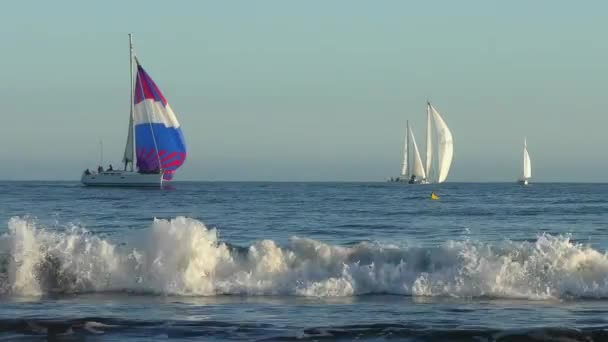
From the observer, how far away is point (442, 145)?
116m

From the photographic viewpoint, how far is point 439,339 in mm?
14797

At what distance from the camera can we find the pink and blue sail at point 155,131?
287 feet

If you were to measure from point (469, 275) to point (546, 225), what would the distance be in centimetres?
2088

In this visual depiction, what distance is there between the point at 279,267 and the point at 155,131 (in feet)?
222

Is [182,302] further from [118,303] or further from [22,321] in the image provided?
[22,321]

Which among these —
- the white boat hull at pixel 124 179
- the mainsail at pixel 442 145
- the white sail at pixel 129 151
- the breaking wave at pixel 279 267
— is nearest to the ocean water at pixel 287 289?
the breaking wave at pixel 279 267

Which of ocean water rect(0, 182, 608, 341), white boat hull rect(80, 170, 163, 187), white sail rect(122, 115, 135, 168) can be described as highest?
white sail rect(122, 115, 135, 168)

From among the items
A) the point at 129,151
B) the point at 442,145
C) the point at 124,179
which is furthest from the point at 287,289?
the point at 442,145

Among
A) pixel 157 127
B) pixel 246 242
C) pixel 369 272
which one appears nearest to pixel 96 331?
pixel 369 272

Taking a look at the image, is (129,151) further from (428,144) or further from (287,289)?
(287,289)

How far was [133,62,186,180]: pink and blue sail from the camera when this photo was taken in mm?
87375

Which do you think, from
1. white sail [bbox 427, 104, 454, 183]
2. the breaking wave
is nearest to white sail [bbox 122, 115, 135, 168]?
white sail [bbox 427, 104, 454, 183]

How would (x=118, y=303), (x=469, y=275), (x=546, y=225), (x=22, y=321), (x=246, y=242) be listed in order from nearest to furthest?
1. (x=22, y=321)
2. (x=118, y=303)
3. (x=469, y=275)
4. (x=246, y=242)
5. (x=546, y=225)

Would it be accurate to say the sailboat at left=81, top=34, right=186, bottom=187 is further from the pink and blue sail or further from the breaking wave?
the breaking wave
